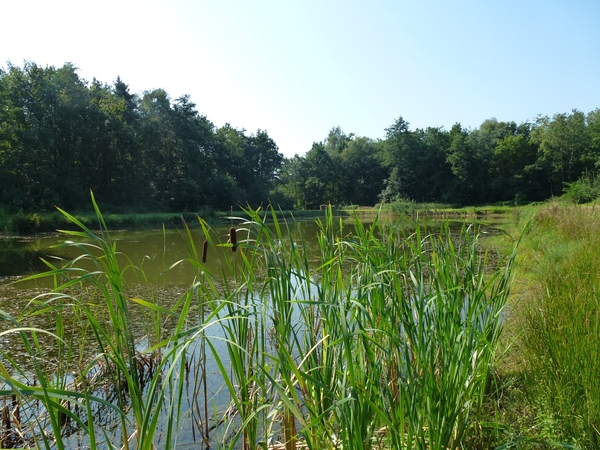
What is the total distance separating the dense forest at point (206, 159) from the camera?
22.7 metres

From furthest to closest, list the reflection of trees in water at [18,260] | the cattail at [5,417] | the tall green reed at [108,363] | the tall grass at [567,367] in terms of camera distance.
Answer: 1. the reflection of trees in water at [18,260]
2. the cattail at [5,417]
3. the tall grass at [567,367]
4. the tall green reed at [108,363]

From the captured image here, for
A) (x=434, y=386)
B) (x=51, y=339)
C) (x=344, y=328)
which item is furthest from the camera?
(x=51, y=339)

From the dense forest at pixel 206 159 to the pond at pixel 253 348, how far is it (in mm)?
20247

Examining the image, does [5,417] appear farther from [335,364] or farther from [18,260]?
[18,260]

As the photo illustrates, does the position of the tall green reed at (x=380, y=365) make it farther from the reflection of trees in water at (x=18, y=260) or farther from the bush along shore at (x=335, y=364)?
the reflection of trees in water at (x=18, y=260)

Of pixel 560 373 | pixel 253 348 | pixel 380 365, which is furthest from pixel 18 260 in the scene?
pixel 560 373

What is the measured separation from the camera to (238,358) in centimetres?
155

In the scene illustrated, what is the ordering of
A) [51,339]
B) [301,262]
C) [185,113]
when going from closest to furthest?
[301,262]
[51,339]
[185,113]

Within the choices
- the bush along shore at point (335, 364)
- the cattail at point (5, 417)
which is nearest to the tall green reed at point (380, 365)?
the bush along shore at point (335, 364)

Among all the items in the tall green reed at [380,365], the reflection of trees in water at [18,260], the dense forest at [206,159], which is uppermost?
the dense forest at [206,159]

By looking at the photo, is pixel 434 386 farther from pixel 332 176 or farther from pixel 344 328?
pixel 332 176

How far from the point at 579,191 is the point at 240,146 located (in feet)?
102

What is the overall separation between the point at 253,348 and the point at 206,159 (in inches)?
Result: 1467

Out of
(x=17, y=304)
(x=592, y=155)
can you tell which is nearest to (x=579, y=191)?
(x=592, y=155)
